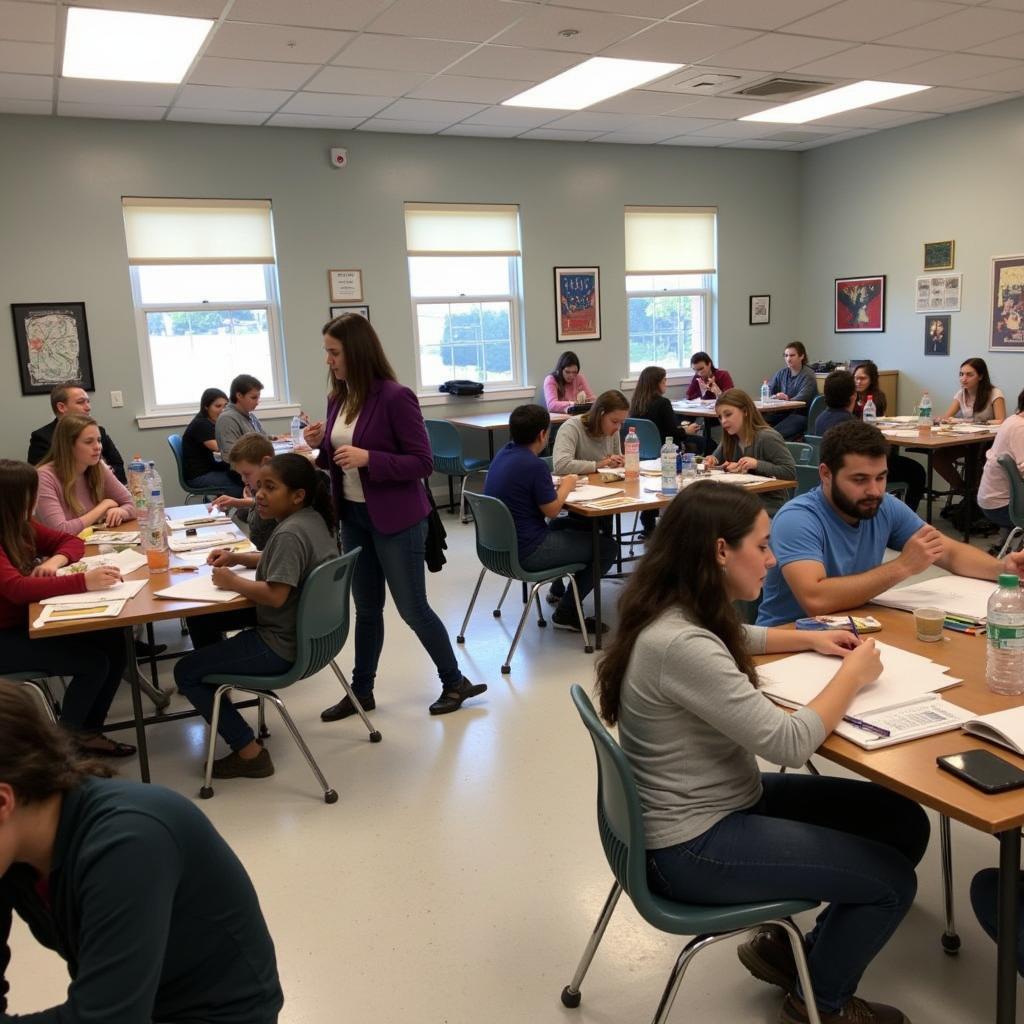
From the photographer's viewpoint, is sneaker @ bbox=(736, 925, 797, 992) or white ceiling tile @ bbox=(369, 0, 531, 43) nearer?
sneaker @ bbox=(736, 925, 797, 992)

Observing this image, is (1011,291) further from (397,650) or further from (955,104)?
(397,650)

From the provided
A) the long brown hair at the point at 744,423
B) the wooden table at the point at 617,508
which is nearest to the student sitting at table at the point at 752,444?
the long brown hair at the point at 744,423

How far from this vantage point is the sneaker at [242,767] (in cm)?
324

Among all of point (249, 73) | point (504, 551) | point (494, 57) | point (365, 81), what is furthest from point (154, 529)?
point (365, 81)

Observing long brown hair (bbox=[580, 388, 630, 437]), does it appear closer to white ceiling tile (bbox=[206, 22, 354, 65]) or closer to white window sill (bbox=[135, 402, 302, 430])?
white ceiling tile (bbox=[206, 22, 354, 65])

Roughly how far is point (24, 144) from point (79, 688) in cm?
470

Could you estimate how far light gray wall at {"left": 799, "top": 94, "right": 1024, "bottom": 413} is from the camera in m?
7.43

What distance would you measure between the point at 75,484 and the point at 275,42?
257 cm

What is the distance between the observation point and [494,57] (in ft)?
17.5

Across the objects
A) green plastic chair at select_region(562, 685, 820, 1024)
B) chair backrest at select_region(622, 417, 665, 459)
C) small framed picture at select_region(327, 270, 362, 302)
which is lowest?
green plastic chair at select_region(562, 685, 820, 1024)

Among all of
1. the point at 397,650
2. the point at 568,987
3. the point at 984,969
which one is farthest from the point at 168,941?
the point at 397,650

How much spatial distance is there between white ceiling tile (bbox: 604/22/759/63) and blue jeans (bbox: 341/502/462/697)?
3231 millimetres

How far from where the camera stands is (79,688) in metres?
3.21

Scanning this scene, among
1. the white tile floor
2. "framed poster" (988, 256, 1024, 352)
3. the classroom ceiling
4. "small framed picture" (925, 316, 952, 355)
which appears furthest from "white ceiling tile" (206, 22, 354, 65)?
"small framed picture" (925, 316, 952, 355)
